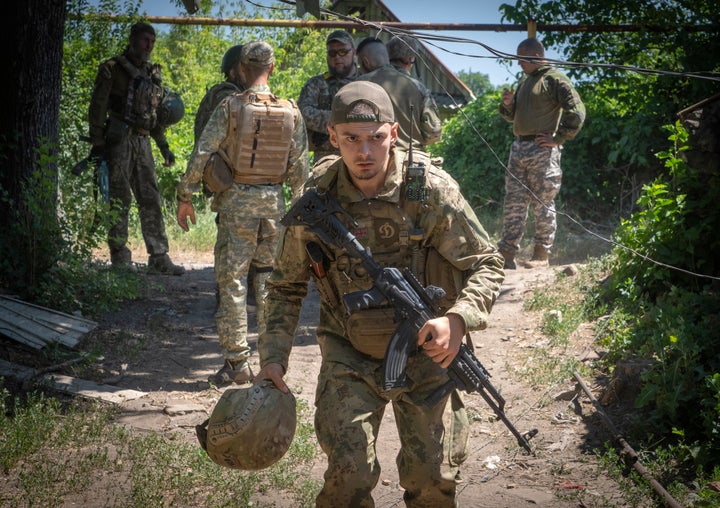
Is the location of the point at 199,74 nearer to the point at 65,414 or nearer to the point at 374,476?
the point at 65,414

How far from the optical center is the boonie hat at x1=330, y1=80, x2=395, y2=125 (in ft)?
11.0

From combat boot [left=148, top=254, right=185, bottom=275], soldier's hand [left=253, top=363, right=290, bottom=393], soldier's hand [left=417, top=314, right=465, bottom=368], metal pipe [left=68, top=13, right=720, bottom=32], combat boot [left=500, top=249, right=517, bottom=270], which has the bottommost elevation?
combat boot [left=148, top=254, right=185, bottom=275]

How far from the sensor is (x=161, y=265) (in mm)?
9602

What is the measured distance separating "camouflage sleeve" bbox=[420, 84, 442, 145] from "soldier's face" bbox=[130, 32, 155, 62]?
11.0ft

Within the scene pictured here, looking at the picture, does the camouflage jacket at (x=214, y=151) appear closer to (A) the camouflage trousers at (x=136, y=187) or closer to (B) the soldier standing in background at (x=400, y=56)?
(B) the soldier standing in background at (x=400, y=56)

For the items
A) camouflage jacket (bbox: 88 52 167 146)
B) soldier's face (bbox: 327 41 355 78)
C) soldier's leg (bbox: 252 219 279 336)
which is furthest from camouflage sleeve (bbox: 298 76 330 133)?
camouflage jacket (bbox: 88 52 167 146)

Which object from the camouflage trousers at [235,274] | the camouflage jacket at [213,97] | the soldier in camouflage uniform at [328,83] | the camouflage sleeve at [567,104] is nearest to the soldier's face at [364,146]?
the camouflage trousers at [235,274]

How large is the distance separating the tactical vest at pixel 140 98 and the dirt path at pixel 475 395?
185 centimetres

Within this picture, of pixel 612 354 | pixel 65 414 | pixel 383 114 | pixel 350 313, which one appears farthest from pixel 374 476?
pixel 612 354

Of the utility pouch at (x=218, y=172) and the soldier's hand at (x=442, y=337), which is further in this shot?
the utility pouch at (x=218, y=172)

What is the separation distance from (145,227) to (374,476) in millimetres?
6809

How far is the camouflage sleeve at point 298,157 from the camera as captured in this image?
6227mm

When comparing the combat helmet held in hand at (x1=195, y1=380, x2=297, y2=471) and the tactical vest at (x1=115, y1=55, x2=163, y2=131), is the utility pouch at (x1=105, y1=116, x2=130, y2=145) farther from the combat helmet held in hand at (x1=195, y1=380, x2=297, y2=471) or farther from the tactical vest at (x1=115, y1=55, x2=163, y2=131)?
the combat helmet held in hand at (x1=195, y1=380, x2=297, y2=471)

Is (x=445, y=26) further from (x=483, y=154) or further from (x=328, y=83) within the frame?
(x=483, y=154)
